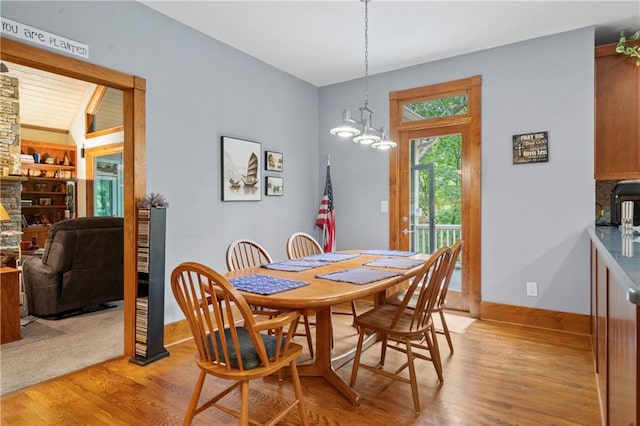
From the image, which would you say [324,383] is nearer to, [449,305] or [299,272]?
[299,272]

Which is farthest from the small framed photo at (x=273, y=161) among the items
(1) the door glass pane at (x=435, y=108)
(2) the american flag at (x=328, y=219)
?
(1) the door glass pane at (x=435, y=108)

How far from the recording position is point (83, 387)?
7.95 feet

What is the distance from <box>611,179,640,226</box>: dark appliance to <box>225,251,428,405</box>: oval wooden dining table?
77.5 inches

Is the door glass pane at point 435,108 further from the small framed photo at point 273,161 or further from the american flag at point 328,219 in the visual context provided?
the small framed photo at point 273,161

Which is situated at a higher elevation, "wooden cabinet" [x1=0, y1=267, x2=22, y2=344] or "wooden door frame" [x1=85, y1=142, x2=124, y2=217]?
"wooden door frame" [x1=85, y1=142, x2=124, y2=217]

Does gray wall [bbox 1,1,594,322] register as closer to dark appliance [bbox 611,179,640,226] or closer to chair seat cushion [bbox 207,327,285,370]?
dark appliance [bbox 611,179,640,226]

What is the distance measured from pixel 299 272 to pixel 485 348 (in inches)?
69.1

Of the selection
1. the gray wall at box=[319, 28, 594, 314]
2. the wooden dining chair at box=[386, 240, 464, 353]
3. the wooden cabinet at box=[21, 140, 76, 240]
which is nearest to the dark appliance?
the gray wall at box=[319, 28, 594, 314]

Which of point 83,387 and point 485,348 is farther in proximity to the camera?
point 485,348

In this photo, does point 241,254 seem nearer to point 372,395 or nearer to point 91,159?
point 372,395

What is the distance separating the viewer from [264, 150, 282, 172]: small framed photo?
4223mm

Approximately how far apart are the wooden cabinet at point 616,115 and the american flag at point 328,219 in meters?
2.79

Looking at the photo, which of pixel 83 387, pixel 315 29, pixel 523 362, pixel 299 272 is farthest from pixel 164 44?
pixel 523 362

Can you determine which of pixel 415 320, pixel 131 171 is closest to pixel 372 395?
pixel 415 320
